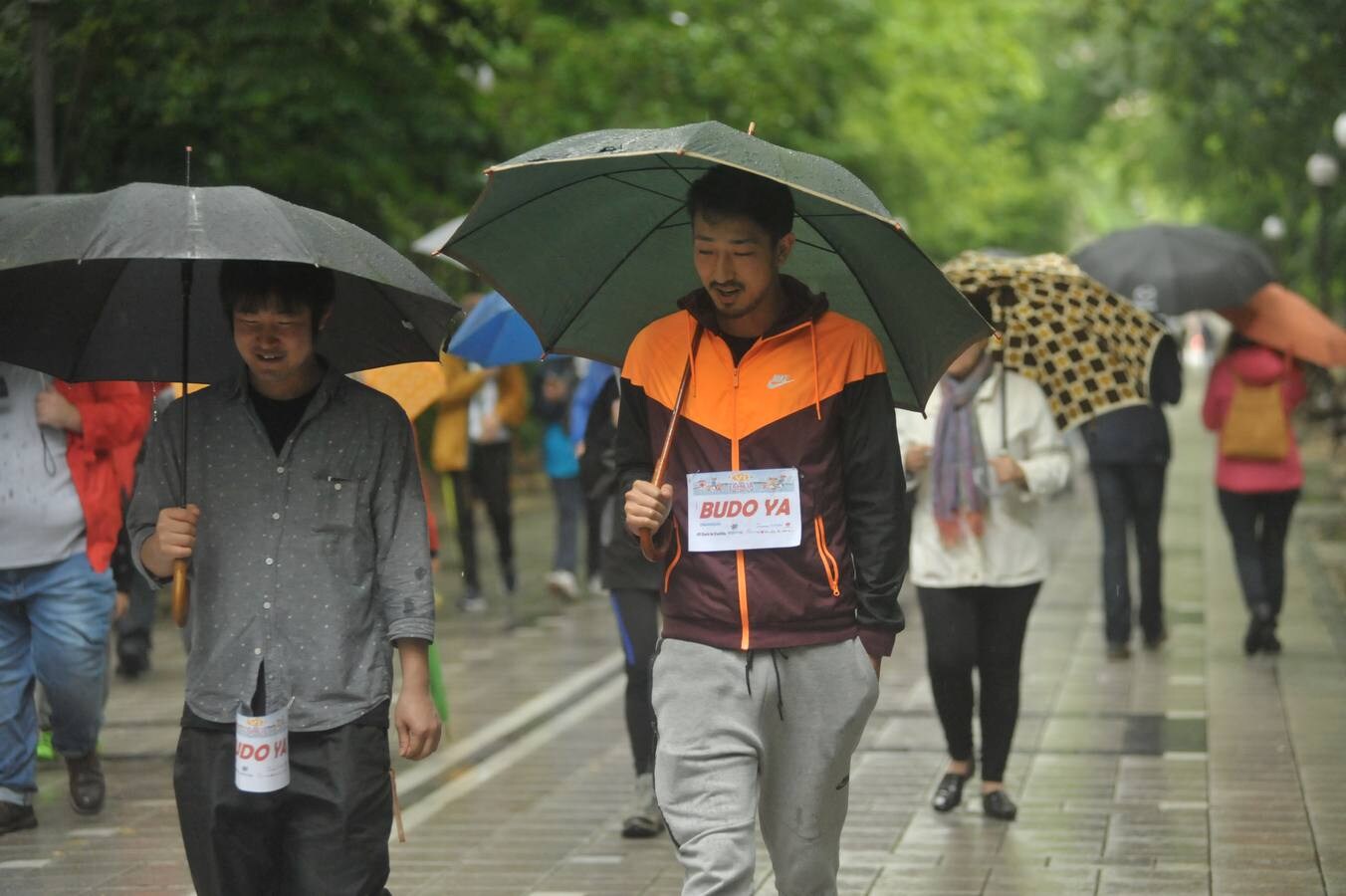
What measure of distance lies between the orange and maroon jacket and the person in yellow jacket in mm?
9787

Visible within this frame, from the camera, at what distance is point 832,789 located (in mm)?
4551

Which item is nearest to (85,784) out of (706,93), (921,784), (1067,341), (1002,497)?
(921,784)

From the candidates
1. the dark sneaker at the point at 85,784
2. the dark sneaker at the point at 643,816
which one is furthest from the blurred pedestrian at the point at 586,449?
the dark sneaker at the point at 85,784

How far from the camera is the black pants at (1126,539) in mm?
11570

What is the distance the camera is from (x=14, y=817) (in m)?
7.39

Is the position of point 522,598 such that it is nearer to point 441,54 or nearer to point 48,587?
point 441,54

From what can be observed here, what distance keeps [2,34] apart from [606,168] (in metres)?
6.28

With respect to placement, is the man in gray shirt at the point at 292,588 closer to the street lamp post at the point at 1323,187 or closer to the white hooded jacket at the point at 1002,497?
the white hooded jacket at the point at 1002,497

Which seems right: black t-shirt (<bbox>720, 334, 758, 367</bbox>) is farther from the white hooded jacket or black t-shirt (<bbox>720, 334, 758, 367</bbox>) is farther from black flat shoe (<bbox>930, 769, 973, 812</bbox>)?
black flat shoe (<bbox>930, 769, 973, 812</bbox>)

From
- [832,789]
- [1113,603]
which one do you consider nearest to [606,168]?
[832,789]

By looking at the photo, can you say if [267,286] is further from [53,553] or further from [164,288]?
[53,553]

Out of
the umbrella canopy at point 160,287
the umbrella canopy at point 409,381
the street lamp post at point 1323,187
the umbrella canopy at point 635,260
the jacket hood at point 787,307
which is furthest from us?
the street lamp post at point 1323,187

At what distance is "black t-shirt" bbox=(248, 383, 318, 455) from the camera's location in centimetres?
440

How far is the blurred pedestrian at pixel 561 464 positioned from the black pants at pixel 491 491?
351 mm
